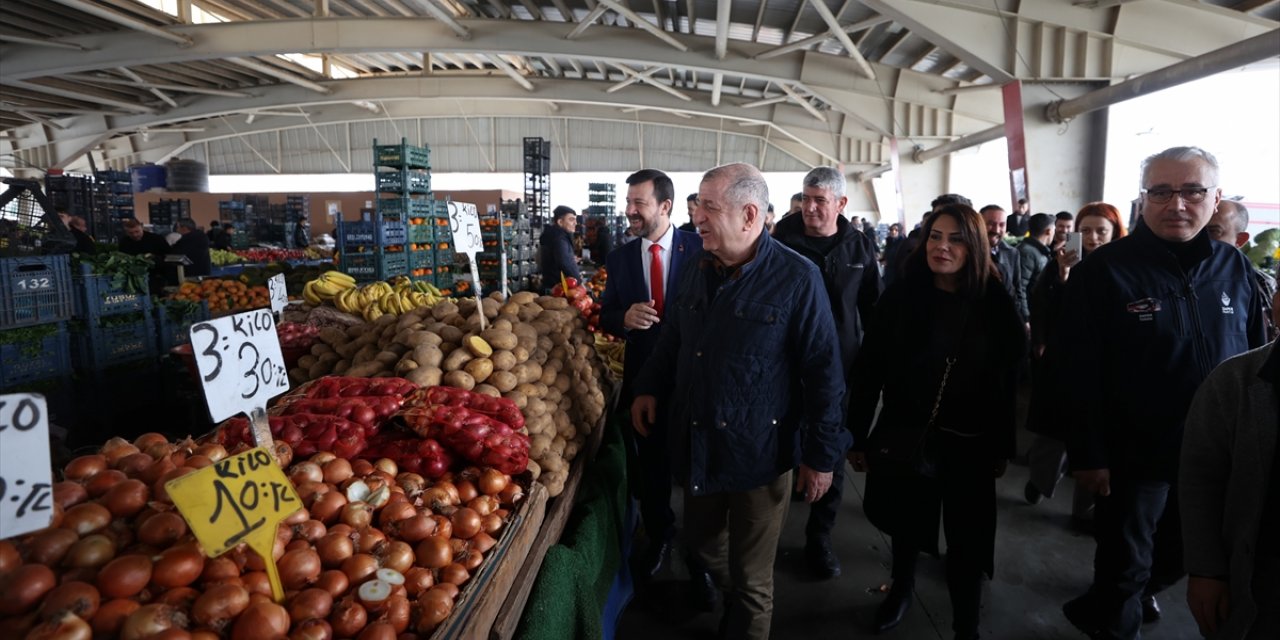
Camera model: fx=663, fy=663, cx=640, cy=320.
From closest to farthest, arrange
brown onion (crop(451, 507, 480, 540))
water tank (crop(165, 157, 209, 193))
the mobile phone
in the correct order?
brown onion (crop(451, 507, 480, 540))
the mobile phone
water tank (crop(165, 157, 209, 193))

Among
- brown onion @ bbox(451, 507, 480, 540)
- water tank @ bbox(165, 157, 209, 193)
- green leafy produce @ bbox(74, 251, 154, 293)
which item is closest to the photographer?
brown onion @ bbox(451, 507, 480, 540)

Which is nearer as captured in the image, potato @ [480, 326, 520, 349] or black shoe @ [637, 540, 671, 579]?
potato @ [480, 326, 520, 349]

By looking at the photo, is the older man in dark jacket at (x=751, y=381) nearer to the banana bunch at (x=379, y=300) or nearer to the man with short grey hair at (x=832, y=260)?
the man with short grey hair at (x=832, y=260)

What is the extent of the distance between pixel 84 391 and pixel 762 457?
419cm

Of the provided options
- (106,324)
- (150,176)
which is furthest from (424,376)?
(150,176)

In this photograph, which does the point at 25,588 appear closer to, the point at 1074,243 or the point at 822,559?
the point at 822,559

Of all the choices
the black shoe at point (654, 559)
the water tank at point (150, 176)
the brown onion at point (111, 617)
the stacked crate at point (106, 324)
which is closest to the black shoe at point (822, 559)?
the black shoe at point (654, 559)

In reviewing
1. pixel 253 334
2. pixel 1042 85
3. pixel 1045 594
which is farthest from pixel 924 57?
pixel 253 334

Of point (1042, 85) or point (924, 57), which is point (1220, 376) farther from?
point (924, 57)

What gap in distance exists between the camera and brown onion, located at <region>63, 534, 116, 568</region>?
1242 millimetres

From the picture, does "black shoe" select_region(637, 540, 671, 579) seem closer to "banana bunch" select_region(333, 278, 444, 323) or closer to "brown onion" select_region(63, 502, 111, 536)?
"banana bunch" select_region(333, 278, 444, 323)

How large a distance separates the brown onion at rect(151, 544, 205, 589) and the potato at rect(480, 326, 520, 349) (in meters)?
1.46

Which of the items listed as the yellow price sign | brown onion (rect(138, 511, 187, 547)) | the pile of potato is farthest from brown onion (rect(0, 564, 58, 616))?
the pile of potato

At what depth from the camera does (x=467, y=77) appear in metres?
18.7
